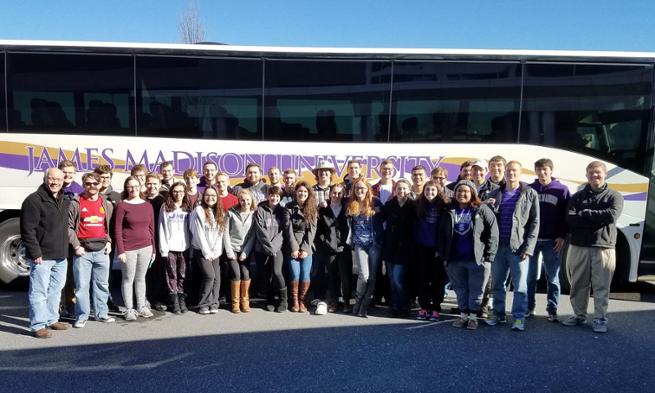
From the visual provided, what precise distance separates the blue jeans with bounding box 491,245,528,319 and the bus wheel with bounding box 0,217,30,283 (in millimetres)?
6537

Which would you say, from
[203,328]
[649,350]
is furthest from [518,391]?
[203,328]

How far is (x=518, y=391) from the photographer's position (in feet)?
11.8

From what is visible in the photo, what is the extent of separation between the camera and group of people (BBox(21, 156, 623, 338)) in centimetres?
491

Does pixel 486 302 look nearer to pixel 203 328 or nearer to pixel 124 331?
pixel 203 328

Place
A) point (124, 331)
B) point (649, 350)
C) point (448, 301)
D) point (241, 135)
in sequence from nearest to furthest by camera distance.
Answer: point (649, 350) < point (124, 331) < point (448, 301) < point (241, 135)

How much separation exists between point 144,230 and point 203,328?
4.43 feet

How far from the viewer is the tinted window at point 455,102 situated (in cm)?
650

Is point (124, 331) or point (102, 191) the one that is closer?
point (124, 331)

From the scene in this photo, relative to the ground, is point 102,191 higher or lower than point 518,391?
higher

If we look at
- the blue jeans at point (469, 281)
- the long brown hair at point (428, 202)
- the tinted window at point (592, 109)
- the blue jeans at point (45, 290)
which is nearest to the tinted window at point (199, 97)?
the blue jeans at point (45, 290)

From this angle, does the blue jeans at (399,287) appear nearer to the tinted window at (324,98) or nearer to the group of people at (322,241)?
the group of people at (322,241)

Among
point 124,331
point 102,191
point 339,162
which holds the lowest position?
point 124,331

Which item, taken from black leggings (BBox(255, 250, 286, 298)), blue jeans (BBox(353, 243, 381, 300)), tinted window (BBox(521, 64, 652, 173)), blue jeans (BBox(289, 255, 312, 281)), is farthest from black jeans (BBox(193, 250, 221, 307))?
tinted window (BBox(521, 64, 652, 173))

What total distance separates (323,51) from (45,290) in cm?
463
